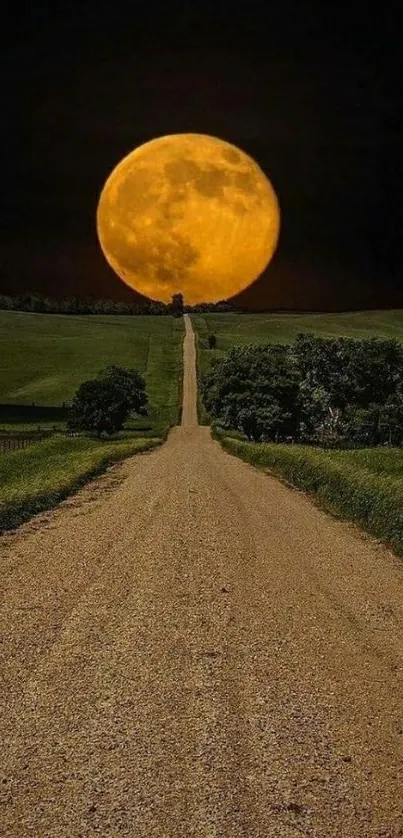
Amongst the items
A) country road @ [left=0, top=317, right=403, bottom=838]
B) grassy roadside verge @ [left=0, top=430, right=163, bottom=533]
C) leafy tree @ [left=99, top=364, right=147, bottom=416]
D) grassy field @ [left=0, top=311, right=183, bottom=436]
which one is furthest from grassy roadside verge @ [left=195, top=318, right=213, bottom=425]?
country road @ [left=0, top=317, right=403, bottom=838]

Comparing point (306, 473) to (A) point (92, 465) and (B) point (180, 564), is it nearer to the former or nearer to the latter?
(A) point (92, 465)

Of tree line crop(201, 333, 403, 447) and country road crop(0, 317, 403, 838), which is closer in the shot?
country road crop(0, 317, 403, 838)

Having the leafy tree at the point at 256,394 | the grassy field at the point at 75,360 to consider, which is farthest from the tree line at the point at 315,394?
the grassy field at the point at 75,360

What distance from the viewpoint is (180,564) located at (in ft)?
55.9

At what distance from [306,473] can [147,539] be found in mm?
14539

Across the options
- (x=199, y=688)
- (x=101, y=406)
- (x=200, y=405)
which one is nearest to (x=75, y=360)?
(x=200, y=405)

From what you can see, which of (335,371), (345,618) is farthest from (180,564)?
(335,371)

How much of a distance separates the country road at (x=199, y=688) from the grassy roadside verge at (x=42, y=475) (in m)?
4.27

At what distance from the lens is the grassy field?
11675 cm

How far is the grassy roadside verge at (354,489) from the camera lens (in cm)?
2216

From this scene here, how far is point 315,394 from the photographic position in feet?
314

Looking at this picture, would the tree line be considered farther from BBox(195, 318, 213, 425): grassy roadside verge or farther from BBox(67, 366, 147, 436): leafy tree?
BBox(67, 366, 147, 436): leafy tree

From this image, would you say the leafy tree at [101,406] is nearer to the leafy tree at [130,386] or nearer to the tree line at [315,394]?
the leafy tree at [130,386]

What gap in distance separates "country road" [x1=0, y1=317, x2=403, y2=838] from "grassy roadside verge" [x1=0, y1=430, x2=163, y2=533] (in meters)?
4.27
